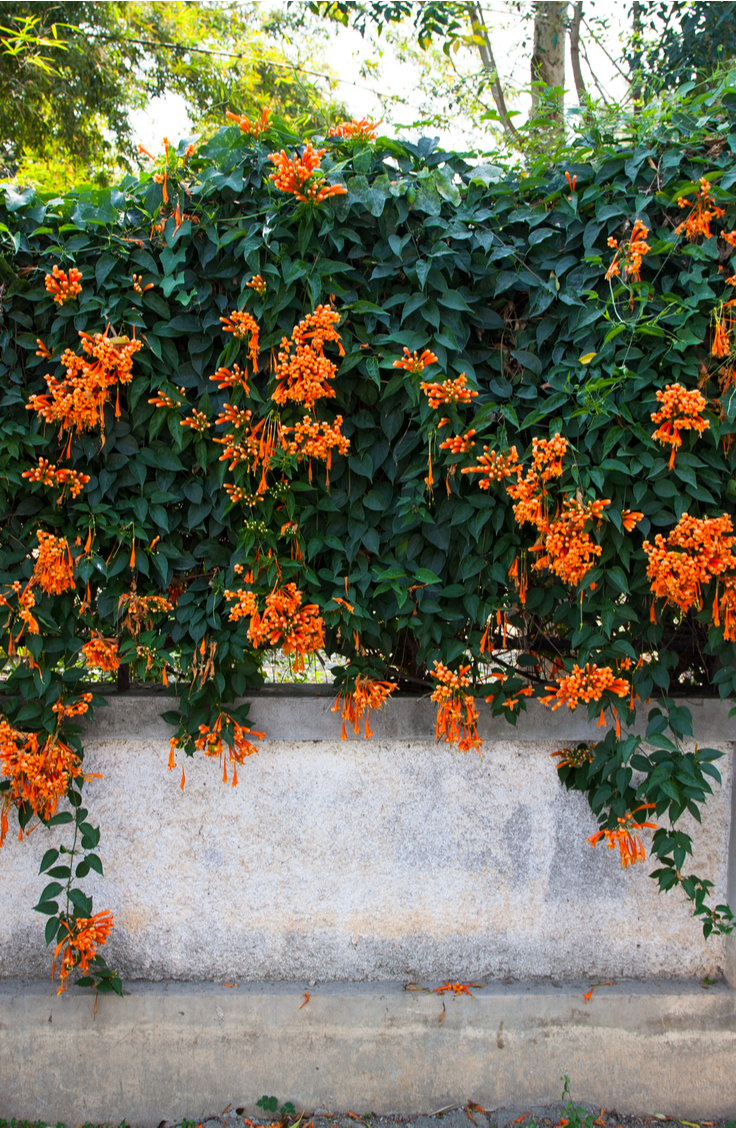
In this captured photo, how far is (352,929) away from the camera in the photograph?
8.08 ft

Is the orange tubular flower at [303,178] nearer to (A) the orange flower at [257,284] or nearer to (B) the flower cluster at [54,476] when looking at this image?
(A) the orange flower at [257,284]

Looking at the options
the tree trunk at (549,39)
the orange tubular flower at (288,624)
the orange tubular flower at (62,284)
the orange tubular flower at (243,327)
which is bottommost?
the orange tubular flower at (288,624)

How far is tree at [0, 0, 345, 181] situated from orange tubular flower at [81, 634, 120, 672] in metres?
5.29

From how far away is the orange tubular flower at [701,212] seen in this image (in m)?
1.94

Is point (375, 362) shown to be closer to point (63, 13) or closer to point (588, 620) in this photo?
point (588, 620)

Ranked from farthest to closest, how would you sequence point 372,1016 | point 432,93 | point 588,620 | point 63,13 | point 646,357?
point 432,93, point 63,13, point 372,1016, point 588,620, point 646,357

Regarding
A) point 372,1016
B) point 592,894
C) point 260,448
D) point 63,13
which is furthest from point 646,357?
point 63,13

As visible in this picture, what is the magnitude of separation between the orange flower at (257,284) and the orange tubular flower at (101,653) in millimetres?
1125

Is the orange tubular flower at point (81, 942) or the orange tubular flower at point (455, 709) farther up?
the orange tubular flower at point (455, 709)

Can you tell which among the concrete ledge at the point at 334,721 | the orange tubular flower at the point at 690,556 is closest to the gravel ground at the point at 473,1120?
the concrete ledge at the point at 334,721

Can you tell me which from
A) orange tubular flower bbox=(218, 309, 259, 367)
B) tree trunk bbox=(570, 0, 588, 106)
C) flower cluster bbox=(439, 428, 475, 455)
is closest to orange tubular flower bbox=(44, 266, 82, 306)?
orange tubular flower bbox=(218, 309, 259, 367)

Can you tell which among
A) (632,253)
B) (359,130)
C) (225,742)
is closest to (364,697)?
(225,742)

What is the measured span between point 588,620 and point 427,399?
0.82m

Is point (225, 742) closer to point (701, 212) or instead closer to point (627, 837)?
point (627, 837)
